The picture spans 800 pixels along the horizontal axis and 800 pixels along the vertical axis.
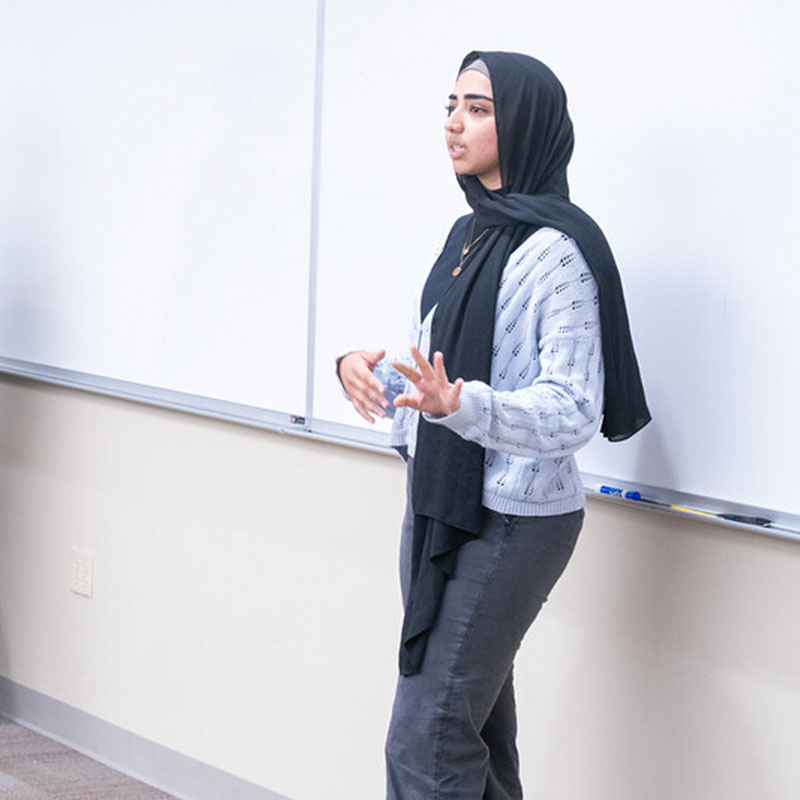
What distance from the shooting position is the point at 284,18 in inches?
98.9

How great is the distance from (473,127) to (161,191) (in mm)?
1104

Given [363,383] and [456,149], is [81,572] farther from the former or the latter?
[456,149]

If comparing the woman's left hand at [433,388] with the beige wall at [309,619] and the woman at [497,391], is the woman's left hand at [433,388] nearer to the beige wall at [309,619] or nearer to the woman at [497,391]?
the woman at [497,391]

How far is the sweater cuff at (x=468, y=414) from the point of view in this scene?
164 cm

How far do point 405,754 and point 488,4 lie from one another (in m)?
1.21

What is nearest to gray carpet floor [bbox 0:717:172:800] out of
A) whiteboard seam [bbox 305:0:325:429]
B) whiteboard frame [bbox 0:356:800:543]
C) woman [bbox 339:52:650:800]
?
whiteboard frame [bbox 0:356:800:543]

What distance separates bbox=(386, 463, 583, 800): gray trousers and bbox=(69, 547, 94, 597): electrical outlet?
1355 millimetres

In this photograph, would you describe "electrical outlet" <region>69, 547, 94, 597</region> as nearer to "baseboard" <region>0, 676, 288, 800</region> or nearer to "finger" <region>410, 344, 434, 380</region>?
"baseboard" <region>0, 676, 288, 800</region>

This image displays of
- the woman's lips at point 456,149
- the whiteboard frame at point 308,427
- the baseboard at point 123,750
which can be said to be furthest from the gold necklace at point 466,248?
the baseboard at point 123,750

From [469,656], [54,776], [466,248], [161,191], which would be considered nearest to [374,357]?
[466,248]

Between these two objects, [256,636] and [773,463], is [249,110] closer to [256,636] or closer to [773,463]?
[256,636]

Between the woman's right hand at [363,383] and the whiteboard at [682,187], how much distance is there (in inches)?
15.4

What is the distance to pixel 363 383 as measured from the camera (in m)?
1.91

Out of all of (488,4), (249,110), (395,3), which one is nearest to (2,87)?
(249,110)
